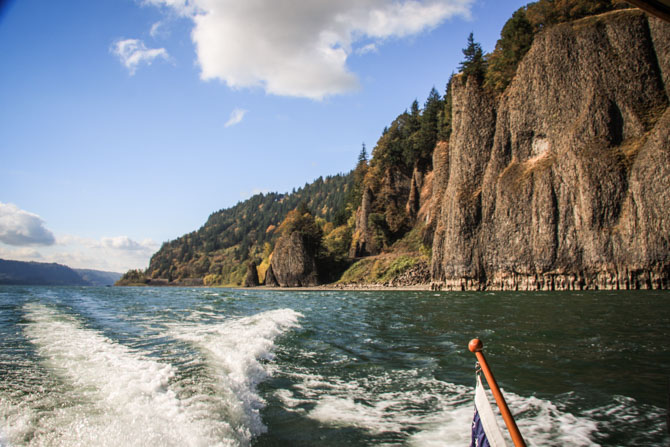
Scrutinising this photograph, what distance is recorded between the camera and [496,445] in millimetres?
2959

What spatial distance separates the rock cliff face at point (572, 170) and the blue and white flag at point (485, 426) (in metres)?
35.9

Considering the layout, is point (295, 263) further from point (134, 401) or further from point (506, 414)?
point (506, 414)

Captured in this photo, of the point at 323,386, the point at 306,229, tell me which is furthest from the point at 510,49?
the point at 323,386

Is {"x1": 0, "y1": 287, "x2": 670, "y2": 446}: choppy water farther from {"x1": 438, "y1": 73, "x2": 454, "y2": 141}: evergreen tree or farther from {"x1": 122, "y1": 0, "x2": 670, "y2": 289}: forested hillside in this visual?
{"x1": 438, "y1": 73, "x2": 454, "y2": 141}: evergreen tree

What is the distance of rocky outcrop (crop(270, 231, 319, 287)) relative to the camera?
8250 cm

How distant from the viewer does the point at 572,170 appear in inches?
1457

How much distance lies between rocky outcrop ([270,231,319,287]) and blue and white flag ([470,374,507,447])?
78651mm

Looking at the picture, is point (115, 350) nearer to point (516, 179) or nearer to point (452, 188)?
point (516, 179)

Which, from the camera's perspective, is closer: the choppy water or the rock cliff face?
the choppy water

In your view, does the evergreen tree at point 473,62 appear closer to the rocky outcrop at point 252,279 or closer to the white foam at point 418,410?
the white foam at point 418,410

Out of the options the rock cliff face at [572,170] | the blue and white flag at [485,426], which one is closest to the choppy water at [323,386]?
the blue and white flag at [485,426]

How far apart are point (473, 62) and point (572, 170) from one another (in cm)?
3038

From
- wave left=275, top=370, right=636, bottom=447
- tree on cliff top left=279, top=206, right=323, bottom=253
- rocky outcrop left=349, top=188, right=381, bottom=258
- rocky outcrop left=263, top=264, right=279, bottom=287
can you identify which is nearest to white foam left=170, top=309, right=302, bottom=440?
wave left=275, top=370, right=636, bottom=447

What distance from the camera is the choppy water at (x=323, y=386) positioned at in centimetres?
511
